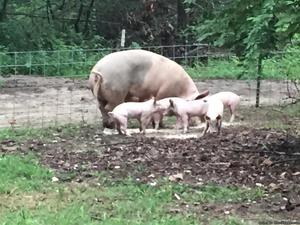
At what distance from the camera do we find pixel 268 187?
565 cm

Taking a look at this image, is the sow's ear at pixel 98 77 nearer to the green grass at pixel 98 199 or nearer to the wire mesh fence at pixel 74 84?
the wire mesh fence at pixel 74 84

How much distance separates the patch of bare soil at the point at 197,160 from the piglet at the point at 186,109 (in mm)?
603

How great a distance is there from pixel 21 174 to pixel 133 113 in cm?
242

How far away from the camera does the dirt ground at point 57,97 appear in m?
9.80

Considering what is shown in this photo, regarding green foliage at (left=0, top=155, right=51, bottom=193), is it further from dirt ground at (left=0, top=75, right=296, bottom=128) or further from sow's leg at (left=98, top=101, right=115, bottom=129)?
dirt ground at (left=0, top=75, right=296, bottom=128)

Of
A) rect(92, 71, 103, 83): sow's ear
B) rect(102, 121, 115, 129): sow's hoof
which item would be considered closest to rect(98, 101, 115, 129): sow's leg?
rect(102, 121, 115, 129): sow's hoof

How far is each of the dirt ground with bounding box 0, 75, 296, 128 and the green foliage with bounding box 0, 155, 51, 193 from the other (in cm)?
254

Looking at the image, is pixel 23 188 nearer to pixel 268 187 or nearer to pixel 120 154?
pixel 120 154

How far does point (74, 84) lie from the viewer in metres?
13.5

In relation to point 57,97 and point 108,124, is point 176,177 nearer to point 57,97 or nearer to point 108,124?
point 108,124

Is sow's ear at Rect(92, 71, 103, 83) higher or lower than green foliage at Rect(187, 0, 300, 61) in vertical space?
lower

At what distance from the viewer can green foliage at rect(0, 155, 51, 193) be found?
5633 mm

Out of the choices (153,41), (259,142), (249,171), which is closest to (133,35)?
(153,41)

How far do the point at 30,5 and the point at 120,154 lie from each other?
509 inches
